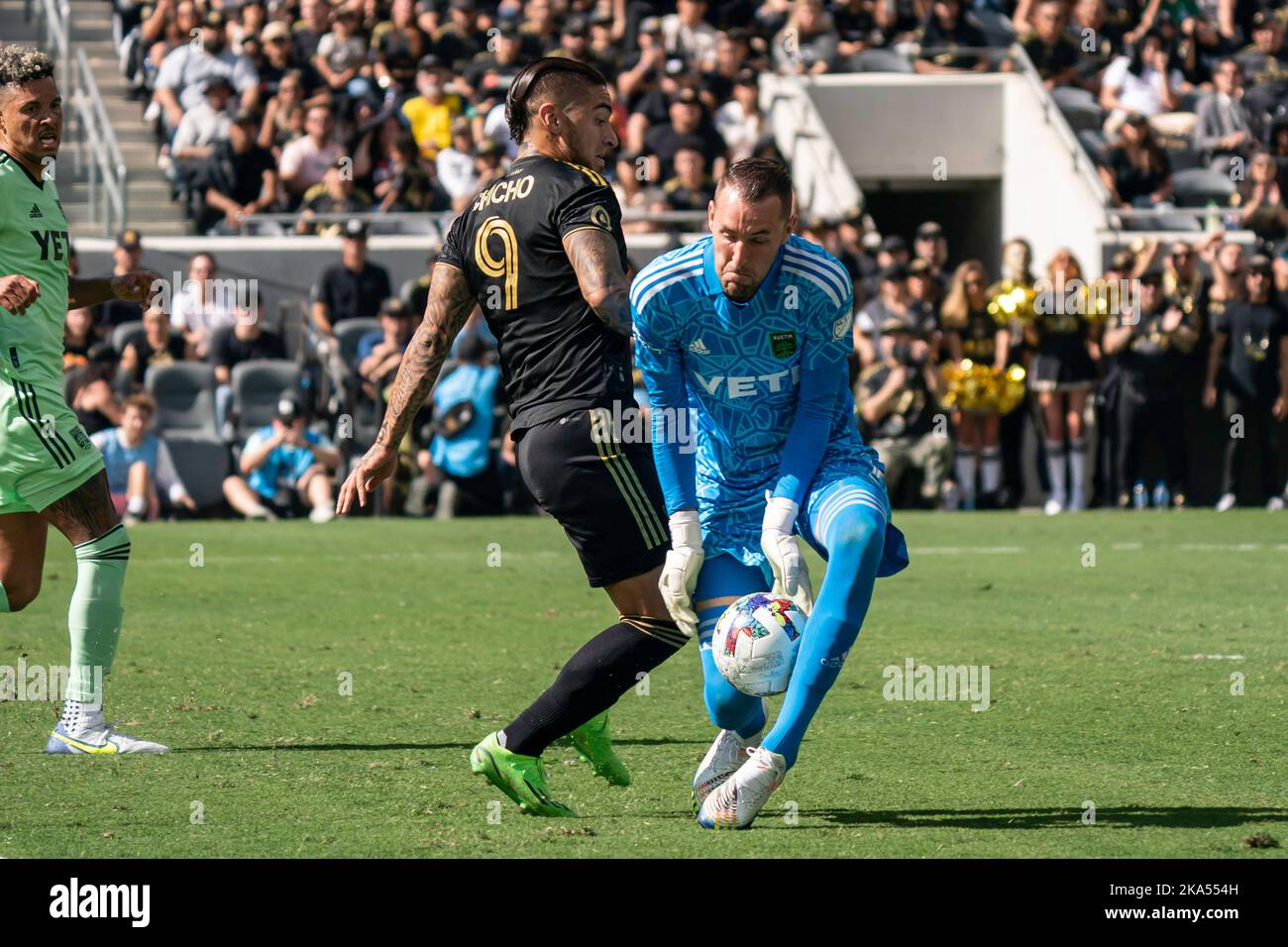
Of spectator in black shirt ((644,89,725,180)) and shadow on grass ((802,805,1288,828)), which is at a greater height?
shadow on grass ((802,805,1288,828))

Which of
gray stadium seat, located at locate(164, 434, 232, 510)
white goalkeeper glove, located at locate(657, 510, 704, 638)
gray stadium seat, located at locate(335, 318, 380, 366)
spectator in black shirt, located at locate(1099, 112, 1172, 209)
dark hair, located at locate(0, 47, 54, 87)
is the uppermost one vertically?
dark hair, located at locate(0, 47, 54, 87)

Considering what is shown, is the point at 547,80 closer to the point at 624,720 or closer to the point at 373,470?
the point at 373,470

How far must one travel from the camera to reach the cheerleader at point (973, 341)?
60.3ft

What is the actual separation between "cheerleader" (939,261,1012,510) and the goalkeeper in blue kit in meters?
12.1

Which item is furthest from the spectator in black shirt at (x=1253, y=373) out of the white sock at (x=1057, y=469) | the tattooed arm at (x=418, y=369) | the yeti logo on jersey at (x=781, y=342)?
the tattooed arm at (x=418, y=369)

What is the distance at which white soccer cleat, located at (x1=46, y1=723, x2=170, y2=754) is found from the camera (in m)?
7.27

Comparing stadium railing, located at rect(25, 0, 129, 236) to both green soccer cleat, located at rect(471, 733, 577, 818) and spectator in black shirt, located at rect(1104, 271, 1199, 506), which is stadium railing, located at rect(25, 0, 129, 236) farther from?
green soccer cleat, located at rect(471, 733, 577, 818)

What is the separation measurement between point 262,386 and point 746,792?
1297cm

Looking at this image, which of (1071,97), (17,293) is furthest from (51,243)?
(1071,97)

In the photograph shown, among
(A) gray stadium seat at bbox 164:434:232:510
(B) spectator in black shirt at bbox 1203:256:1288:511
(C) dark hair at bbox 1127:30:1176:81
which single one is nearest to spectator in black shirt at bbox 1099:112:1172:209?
(C) dark hair at bbox 1127:30:1176:81

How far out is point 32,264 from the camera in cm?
739

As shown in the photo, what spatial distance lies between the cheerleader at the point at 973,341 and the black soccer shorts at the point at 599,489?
41.6ft

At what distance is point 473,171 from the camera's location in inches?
798
